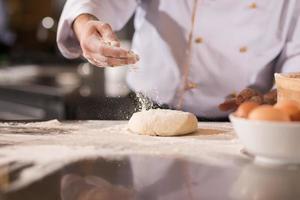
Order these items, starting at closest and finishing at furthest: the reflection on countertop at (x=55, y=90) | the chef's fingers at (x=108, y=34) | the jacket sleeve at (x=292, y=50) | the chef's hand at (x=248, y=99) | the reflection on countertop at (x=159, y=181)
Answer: the reflection on countertop at (x=159, y=181), the chef's fingers at (x=108, y=34), the chef's hand at (x=248, y=99), the jacket sleeve at (x=292, y=50), the reflection on countertop at (x=55, y=90)

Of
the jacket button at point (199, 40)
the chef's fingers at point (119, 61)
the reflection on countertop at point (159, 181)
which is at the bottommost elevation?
the reflection on countertop at point (159, 181)

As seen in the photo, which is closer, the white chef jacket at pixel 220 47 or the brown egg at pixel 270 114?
the brown egg at pixel 270 114

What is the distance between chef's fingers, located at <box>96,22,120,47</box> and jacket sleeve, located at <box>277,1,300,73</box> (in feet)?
2.28

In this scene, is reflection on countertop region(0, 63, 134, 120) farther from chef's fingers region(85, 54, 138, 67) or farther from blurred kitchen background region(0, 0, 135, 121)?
chef's fingers region(85, 54, 138, 67)

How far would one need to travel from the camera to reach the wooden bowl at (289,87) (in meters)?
1.29

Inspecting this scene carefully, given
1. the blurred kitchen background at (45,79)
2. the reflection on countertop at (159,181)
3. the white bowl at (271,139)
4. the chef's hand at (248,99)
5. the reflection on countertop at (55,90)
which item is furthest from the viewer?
the reflection on countertop at (55,90)

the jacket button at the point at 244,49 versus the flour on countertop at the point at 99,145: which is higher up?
the jacket button at the point at 244,49

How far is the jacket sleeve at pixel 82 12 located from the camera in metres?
1.68

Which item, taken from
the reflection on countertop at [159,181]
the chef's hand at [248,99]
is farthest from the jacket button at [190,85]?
the reflection on countertop at [159,181]

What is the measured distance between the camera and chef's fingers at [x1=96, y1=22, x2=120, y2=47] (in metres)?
1.41

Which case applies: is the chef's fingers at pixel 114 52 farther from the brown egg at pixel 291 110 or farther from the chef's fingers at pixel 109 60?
the brown egg at pixel 291 110

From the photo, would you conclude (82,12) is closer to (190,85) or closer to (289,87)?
(190,85)

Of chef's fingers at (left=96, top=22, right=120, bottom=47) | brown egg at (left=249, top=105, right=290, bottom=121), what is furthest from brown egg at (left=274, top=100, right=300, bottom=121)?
chef's fingers at (left=96, top=22, right=120, bottom=47)

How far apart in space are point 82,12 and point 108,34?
0.23 metres
